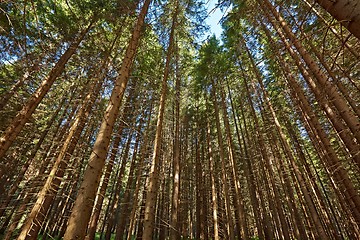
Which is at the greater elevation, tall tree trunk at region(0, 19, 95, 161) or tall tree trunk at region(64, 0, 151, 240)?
tall tree trunk at region(0, 19, 95, 161)

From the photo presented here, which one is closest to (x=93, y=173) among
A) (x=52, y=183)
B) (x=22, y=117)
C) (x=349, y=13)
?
(x=52, y=183)

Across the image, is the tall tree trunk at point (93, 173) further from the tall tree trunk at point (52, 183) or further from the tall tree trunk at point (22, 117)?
the tall tree trunk at point (22, 117)

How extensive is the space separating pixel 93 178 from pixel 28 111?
5.03m

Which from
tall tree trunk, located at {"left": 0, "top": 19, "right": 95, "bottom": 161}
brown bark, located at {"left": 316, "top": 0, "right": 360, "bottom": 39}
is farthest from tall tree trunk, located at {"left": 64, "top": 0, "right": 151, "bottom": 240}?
brown bark, located at {"left": 316, "top": 0, "right": 360, "bottom": 39}

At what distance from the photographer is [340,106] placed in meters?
5.16

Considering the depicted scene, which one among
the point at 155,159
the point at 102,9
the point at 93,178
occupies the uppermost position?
the point at 102,9

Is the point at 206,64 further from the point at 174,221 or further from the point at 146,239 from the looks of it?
the point at 146,239

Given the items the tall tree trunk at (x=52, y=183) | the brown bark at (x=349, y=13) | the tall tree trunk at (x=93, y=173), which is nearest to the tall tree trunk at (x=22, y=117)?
the tall tree trunk at (x=52, y=183)

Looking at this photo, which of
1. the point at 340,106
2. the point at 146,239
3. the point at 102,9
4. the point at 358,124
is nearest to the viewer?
the point at 358,124

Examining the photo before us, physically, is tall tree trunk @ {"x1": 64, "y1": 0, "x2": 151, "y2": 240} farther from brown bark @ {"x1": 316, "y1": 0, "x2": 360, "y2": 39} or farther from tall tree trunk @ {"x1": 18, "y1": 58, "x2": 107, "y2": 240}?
brown bark @ {"x1": 316, "y1": 0, "x2": 360, "y2": 39}

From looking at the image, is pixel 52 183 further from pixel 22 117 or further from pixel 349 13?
pixel 349 13

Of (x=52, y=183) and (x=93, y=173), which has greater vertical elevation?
(x=52, y=183)

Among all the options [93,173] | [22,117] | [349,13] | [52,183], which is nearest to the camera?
[349,13]

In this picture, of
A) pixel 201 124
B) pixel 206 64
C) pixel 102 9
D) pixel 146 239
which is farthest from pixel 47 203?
pixel 201 124
